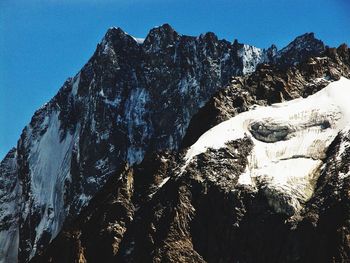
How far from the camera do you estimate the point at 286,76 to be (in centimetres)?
14450

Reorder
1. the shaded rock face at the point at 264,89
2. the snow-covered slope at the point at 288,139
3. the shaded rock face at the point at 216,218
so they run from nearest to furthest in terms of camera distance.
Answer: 1. the shaded rock face at the point at 216,218
2. the snow-covered slope at the point at 288,139
3. the shaded rock face at the point at 264,89

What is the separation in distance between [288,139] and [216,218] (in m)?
20.5

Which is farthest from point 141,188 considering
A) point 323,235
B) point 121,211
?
point 323,235

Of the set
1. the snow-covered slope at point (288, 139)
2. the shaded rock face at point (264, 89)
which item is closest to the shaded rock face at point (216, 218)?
the snow-covered slope at point (288, 139)

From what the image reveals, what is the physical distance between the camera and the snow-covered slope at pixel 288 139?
109 metres

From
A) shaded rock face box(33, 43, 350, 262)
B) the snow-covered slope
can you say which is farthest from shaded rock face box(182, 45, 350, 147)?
shaded rock face box(33, 43, 350, 262)

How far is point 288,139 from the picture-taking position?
408 feet

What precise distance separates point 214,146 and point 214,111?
16.7 meters

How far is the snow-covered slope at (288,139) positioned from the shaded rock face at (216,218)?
1021 millimetres

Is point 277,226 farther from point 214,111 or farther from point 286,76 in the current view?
point 286,76

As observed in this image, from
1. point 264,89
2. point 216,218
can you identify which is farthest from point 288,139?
point 216,218

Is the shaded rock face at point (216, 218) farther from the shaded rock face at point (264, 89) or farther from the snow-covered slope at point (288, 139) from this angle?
the shaded rock face at point (264, 89)

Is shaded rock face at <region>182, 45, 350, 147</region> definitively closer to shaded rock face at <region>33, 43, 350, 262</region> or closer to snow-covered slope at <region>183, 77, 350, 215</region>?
snow-covered slope at <region>183, 77, 350, 215</region>

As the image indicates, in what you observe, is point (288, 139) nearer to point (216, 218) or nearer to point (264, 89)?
point (264, 89)
